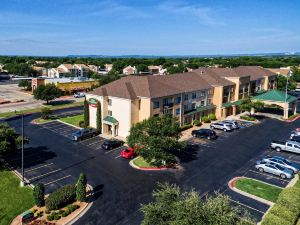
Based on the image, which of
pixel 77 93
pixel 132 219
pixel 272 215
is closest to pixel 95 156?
pixel 132 219

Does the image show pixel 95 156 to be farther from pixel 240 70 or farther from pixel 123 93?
pixel 240 70

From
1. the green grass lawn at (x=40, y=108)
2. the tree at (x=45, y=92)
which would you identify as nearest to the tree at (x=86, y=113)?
the green grass lawn at (x=40, y=108)

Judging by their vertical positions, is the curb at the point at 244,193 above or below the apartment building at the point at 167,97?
below

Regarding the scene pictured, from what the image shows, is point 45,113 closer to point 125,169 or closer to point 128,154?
point 128,154

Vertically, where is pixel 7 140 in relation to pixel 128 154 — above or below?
above

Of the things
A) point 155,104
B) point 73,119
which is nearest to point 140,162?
point 155,104

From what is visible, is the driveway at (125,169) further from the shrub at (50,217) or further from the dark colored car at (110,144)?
the shrub at (50,217)
